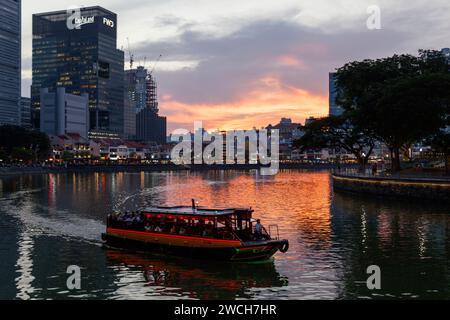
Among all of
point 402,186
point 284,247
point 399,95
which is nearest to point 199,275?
point 284,247

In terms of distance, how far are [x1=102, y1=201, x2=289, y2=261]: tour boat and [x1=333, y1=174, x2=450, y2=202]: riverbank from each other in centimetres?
4243

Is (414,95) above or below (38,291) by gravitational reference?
above

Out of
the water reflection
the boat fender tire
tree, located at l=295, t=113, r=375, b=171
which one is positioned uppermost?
tree, located at l=295, t=113, r=375, b=171

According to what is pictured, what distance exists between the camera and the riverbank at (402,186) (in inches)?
2997

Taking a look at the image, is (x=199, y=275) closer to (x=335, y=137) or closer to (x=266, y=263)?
(x=266, y=263)

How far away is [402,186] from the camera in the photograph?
3302 inches

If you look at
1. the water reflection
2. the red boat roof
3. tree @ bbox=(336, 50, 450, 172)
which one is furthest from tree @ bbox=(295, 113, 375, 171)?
the water reflection

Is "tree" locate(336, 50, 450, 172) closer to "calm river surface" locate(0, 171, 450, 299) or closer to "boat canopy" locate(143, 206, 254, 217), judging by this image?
"calm river surface" locate(0, 171, 450, 299)

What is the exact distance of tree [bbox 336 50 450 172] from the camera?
8419 centimetres

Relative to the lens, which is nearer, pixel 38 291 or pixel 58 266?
pixel 38 291
